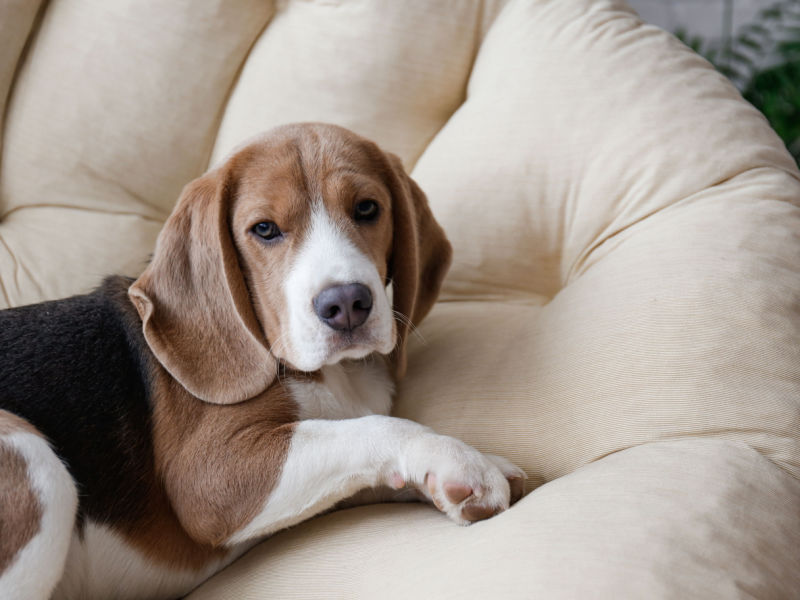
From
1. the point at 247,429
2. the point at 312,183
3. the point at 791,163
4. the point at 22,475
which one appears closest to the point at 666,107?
the point at 791,163

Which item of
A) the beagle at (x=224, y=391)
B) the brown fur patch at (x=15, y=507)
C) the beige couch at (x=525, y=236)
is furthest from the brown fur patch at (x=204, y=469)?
the brown fur patch at (x=15, y=507)

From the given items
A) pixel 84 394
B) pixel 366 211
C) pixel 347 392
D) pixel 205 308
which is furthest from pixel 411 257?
pixel 84 394

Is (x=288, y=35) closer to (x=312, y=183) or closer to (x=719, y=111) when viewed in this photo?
(x=312, y=183)

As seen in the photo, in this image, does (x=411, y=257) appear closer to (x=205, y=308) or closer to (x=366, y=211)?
(x=366, y=211)

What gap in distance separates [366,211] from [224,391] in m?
0.52

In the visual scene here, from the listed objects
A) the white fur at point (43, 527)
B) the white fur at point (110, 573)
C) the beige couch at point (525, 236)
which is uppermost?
the beige couch at point (525, 236)

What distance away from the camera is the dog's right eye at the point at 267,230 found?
1841mm

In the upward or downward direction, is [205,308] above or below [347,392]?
above

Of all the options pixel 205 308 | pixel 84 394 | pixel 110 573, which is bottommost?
pixel 110 573

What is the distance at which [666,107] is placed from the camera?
224cm

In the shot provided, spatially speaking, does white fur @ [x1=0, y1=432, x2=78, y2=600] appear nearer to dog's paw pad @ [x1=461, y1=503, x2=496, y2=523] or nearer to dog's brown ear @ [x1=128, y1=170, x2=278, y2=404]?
dog's brown ear @ [x1=128, y1=170, x2=278, y2=404]

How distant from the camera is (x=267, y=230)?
1.85m

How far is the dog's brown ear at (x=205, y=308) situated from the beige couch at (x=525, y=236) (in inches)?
15.3

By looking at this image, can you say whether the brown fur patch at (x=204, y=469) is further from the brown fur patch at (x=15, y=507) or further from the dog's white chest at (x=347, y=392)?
the brown fur patch at (x=15, y=507)
